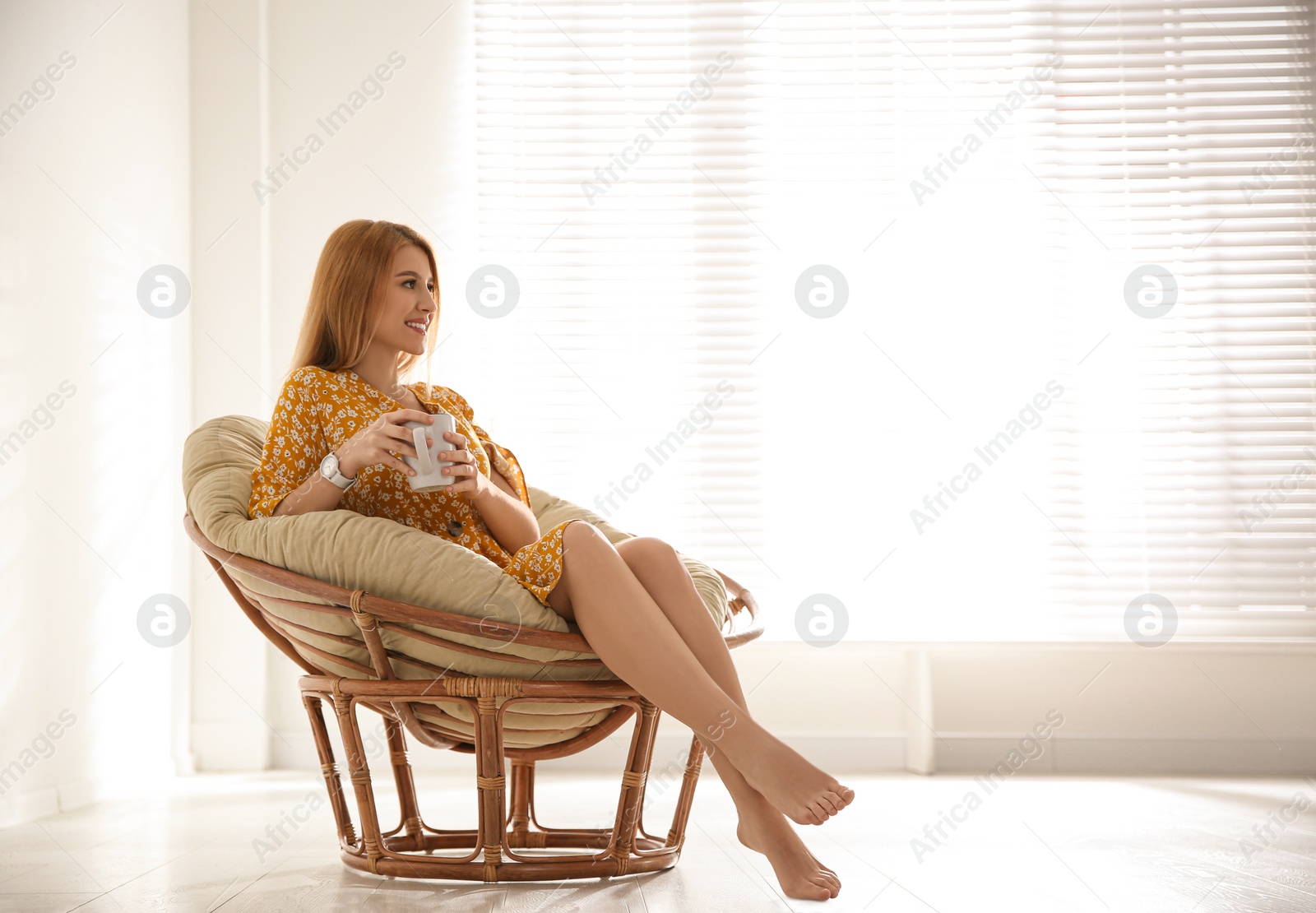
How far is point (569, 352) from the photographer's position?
112 inches

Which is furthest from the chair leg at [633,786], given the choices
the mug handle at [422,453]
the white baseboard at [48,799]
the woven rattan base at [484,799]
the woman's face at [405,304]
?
the white baseboard at [48,799]

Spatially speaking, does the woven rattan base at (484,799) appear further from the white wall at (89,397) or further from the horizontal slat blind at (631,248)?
the horizontal slat blind at (631,248)

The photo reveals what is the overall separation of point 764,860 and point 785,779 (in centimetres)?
44

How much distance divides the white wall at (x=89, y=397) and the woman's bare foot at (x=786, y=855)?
1542 millimetres

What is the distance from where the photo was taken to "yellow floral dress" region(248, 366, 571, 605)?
4.93ft

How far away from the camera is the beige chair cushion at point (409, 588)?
137 centimetres

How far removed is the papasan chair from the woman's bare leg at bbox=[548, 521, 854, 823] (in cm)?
5

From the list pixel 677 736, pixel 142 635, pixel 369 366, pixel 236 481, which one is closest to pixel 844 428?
pixel 677 736

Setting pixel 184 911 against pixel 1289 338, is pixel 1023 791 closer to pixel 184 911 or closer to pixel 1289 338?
pixel 1289 338

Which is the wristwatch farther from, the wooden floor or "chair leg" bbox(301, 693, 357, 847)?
the wooden floor

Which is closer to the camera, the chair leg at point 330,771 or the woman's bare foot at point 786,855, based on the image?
the woman's bare foot at point 786,855

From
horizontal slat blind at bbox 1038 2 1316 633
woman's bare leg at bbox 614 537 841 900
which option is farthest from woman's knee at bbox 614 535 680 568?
horizontal slat blind at bbox 1038 2 1316 633

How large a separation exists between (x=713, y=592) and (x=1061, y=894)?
0.67 metres

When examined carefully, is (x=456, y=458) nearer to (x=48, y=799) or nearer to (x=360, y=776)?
(x=360, y=776)
